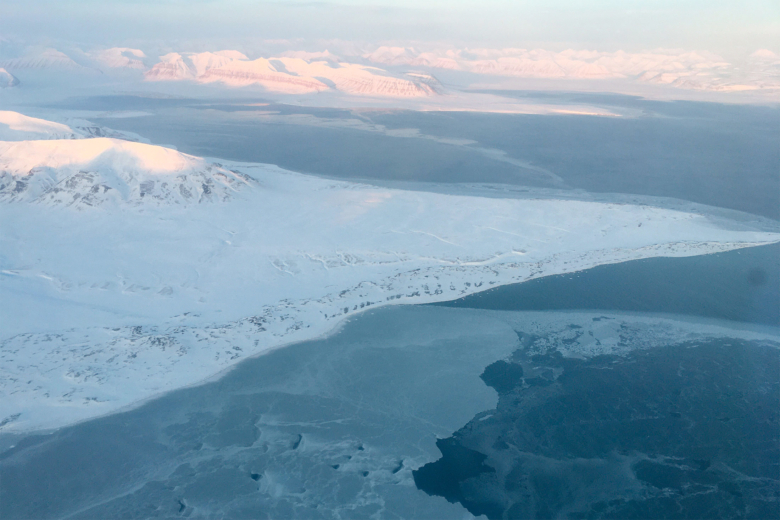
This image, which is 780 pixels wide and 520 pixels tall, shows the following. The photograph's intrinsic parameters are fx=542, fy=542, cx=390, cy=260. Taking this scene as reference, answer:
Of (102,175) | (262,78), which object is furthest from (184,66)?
(102,175)

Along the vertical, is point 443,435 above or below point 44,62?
below

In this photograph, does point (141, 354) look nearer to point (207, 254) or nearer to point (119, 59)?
point (207, 254)

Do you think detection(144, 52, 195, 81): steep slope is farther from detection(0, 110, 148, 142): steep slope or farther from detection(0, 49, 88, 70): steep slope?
detection(0, 110, 148, 142): steep slope

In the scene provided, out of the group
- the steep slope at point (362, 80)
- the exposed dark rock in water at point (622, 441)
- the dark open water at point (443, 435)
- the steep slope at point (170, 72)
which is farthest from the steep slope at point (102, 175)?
the steep slope at point (170, 72)

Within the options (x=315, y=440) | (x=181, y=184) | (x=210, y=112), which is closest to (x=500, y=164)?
(x=181, y=184)

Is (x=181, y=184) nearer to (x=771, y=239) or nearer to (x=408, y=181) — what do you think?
(x=408, y=181)

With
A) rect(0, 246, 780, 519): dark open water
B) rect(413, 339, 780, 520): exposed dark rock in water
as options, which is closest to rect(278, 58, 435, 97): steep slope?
rect(0, 246, 780, 519): dark open water
